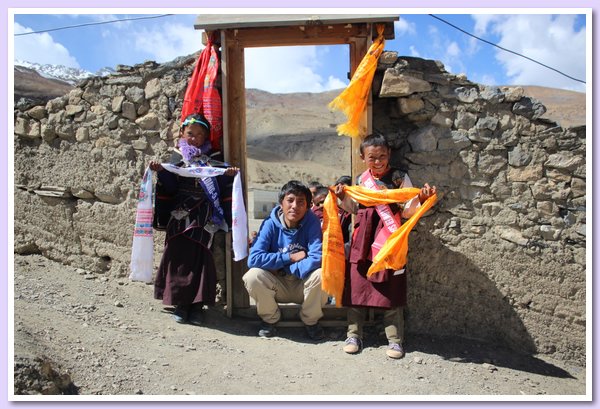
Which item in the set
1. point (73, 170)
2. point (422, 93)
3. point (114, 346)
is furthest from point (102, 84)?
point (422, 93)

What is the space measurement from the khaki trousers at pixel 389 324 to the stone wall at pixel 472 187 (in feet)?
1.23

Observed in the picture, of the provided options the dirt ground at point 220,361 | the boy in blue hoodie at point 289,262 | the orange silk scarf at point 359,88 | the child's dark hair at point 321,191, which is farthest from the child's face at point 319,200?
the dirt ground at point 220,361

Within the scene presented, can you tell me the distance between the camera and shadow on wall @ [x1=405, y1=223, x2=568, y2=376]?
4137mm

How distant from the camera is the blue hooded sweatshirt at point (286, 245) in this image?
3934mm

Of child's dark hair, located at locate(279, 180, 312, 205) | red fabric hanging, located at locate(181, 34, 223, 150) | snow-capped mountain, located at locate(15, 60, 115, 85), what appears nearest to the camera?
child's dark hair, located at locate(279, 180, 312, 205)

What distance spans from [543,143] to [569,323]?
1.35 meters

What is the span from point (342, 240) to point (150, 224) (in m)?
1.50

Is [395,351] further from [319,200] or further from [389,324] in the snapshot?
[319,200]

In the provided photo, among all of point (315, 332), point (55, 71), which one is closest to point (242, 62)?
point (315, 332)

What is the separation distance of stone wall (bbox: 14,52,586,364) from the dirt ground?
0.29 m

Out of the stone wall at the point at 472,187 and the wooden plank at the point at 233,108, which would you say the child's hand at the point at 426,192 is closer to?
the stone wall at the point at 472,187

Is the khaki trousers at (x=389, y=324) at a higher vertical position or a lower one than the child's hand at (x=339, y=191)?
lower

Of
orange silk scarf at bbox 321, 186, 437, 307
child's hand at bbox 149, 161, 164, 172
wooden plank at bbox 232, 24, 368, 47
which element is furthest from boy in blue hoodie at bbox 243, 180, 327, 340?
wooden plank at bbox 232, 24, 368, 47

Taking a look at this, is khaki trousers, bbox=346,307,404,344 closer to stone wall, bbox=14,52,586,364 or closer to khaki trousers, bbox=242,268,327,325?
khaki trousers, bbox=242,268,327,325
